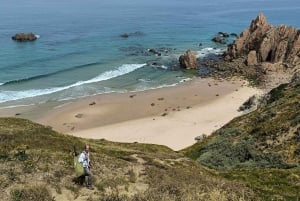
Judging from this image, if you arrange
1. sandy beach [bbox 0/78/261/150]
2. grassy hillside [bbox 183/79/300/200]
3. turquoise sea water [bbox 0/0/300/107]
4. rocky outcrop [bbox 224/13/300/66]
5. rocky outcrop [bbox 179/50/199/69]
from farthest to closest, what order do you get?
rocky outcrop [bbox 224/13/300/66]
rocky outcrop [bbox 179/50/199/69]
turquoise sea water [bbox 0/0/300/107]
sandy beach [bbox 0/78/261/150]
grassy hillside [bbox 183/79/300/200]

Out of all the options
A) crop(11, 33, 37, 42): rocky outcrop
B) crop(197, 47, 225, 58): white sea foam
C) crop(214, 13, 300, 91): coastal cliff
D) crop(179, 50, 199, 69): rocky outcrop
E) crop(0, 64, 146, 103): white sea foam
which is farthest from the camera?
crop(11, 33, 37, 42): rocky outcrop

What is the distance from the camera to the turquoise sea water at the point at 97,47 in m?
68.2

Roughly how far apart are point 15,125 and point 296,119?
844 inches

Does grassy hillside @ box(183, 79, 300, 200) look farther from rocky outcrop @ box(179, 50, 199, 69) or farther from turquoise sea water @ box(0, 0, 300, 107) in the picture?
rocky outcrop @ box(179, 50, 199, 69)

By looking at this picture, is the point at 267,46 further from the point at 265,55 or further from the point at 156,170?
the point at 156,170

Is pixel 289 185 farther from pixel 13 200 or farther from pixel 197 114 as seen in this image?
pixel 197 114

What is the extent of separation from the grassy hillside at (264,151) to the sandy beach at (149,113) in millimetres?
9918

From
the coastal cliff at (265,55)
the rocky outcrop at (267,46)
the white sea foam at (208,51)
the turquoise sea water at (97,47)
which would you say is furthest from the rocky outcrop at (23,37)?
the rocky outcrop at (267,46)

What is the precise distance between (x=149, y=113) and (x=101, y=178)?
37782 millimetres

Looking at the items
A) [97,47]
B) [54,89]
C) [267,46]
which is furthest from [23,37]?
[267,46]

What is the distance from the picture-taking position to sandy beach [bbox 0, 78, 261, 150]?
4888 centimetres

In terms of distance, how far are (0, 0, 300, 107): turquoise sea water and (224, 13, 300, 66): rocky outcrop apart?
33.7ft

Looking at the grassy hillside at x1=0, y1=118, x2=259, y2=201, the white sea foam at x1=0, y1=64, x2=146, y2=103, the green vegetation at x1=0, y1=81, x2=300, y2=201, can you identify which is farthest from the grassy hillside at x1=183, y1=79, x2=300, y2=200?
the white sea foam at x1=0, y1=64, x2=146, y2=103

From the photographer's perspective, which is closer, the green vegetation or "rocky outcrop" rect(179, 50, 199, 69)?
the green vegetation
